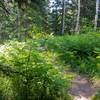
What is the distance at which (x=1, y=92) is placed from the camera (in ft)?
18.4

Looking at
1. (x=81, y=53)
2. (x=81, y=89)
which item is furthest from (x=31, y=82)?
(x=81, y=53)

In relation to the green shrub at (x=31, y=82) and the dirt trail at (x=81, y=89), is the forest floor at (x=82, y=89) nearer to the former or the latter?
the dirt trail at (x=81, y=89)

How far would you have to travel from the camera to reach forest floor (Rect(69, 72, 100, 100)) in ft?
21.2

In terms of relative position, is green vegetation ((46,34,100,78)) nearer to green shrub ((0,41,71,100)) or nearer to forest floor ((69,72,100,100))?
forest floor ((69,72,100,100))

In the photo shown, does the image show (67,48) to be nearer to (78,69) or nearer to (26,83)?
(78,69)

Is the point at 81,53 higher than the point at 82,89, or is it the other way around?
the point at 81,53

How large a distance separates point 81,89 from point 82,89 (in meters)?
0.03

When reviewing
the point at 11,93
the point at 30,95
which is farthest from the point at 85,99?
the point at 11,93

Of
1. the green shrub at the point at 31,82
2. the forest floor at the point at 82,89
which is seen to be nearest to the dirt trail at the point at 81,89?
the forest floor at the point at 82,89

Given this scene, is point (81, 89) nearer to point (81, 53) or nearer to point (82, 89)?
point (82, 89)

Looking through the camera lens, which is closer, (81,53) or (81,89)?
(81,89)

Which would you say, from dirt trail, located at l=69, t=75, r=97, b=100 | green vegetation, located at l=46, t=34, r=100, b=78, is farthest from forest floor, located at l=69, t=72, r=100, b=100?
green vegetation, located at l=46, t=34, r=100, b=78

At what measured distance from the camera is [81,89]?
7.05 m

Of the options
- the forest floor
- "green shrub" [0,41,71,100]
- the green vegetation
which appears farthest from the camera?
the green vegetation
